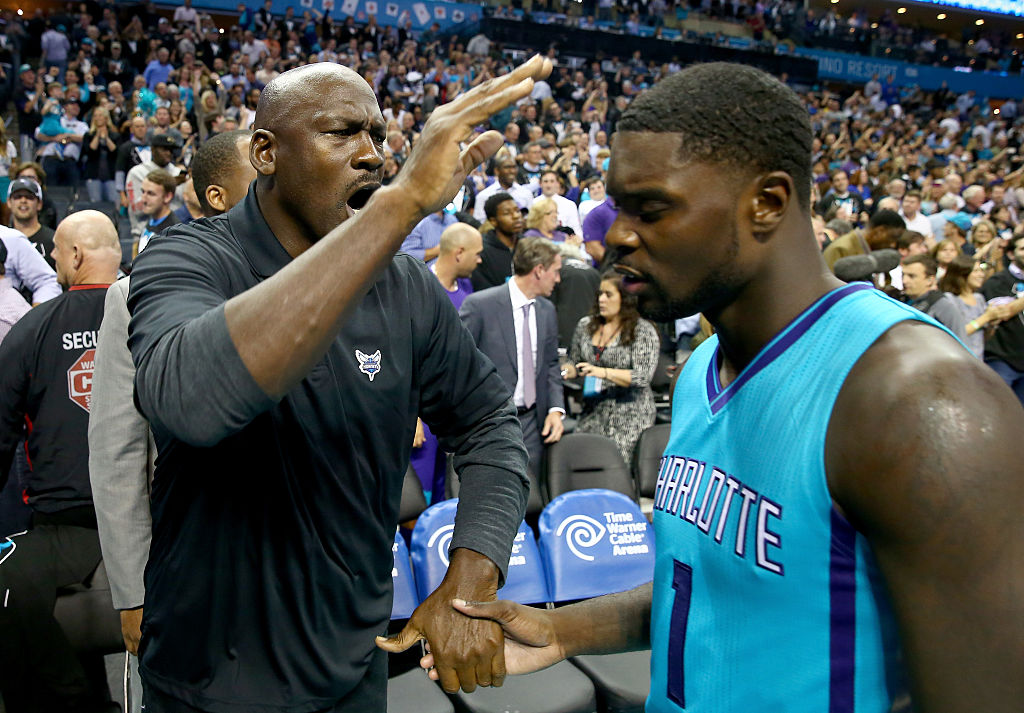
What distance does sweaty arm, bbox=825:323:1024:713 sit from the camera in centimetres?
96

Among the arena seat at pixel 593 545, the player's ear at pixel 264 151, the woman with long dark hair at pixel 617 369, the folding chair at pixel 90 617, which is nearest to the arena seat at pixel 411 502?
the arena seat at pixel 593 545

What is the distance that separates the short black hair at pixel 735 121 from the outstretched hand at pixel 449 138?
20 cm

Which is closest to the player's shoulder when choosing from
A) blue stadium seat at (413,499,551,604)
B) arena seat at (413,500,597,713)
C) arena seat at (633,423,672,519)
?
arena seat at (413,500,597,713)

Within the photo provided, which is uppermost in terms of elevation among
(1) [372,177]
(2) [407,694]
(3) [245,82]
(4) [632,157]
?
(4) [632,157]

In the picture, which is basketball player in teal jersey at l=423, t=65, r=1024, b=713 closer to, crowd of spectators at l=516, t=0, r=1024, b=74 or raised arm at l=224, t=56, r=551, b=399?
raised arm at l=224, t=56, r=551, b=399

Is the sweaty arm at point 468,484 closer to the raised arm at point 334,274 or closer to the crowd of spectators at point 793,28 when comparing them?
the raised arm at point 334,274

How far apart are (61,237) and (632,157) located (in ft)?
9.20

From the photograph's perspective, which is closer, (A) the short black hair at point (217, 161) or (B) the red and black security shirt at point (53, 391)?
(A) the short black hair at point (217, 161)

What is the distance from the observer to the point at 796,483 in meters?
1.13

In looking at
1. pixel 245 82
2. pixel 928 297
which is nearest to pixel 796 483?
pixel 928 297

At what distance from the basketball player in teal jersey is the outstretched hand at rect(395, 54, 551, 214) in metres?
0.20

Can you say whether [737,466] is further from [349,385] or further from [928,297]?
[928,297]

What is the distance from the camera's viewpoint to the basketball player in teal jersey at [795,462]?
3.21 feet

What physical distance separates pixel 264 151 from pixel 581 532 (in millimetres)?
2748
